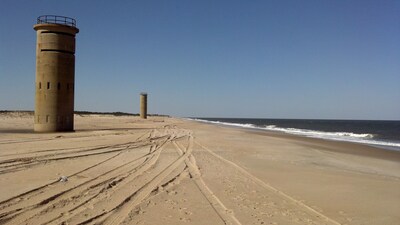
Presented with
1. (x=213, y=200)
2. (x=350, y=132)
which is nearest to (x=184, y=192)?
(x=213, y=200)

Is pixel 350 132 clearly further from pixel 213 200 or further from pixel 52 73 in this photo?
pixel 213 200

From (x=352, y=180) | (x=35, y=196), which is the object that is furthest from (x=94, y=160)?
(x=352, y=180)

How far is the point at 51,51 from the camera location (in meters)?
24.9

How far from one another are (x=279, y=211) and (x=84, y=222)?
133 inches

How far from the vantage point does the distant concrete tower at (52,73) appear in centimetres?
2481

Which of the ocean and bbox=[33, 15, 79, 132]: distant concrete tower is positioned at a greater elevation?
bbox=[33, 15, 79, 132]: distant concrete tower

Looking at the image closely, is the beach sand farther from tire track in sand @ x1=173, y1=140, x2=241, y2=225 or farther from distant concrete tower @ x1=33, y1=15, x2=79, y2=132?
distant concrete tower @ x1=33, y1=15, x2=79, y2=132

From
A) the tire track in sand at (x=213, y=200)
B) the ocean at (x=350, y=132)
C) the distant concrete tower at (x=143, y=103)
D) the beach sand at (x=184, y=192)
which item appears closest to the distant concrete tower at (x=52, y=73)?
the beach sand at (x=184, y=192)

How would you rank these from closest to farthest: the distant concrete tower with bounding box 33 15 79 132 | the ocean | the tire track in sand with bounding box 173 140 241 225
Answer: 1. the tire track in sand with bounding box 173 140 241 225
2. the distant concrete tower with bounding box 33 15 79 132
3. the ocean

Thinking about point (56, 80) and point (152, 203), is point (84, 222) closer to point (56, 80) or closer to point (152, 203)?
point (152, 203)

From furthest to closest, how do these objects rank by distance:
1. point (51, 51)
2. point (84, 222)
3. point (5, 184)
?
point (51, 51)
point (5, 184)
point (84, 222)

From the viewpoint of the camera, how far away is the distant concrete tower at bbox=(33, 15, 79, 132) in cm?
2481

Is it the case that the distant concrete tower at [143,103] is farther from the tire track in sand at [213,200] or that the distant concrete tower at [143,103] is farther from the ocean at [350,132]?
the tire track in sand at [213,200]

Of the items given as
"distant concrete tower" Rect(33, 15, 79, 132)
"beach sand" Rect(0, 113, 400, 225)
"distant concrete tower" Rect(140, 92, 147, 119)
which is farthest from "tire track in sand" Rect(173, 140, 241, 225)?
"distant concrete tower" Rect(140, 92, 147, 119)
